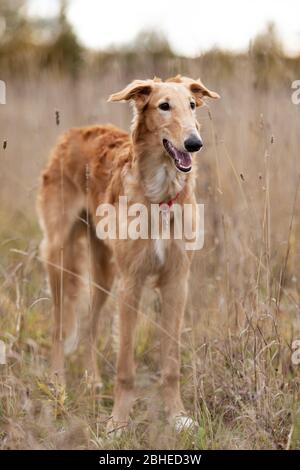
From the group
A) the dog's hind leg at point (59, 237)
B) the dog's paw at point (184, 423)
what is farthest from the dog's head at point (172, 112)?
the dog's paw at point (184, 423)

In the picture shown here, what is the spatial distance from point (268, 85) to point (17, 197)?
3058 millimetres

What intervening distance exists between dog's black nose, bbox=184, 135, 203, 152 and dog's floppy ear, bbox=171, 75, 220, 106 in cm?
60

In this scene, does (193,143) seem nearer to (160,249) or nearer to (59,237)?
(160,249)

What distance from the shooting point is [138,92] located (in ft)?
12.0

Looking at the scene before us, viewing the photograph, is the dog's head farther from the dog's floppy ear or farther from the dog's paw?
the dog's paw

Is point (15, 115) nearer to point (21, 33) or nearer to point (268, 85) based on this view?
point (268, 85)

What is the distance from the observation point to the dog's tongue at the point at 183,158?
3371 millimetres

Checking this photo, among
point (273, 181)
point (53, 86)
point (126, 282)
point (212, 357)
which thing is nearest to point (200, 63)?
point (273, 181)

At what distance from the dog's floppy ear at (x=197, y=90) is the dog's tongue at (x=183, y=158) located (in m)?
0.53

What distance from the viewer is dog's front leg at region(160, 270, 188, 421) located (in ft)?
12.3

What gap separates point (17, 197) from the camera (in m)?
7.29

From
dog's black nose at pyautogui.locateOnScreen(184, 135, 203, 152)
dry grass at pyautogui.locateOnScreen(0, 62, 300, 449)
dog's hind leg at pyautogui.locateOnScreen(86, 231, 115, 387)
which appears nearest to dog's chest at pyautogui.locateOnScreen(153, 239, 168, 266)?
dry grass at pyautogui.locateOnScreen(0, 62, 300, 449)

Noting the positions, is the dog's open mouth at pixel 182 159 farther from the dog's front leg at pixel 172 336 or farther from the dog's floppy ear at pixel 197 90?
the dog's front leg at pixel 172 336
